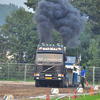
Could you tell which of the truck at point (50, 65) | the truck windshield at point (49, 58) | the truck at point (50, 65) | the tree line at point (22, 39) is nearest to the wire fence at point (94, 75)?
the truck at point (50, 65)

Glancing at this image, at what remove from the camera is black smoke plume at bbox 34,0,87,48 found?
29000 millimetres

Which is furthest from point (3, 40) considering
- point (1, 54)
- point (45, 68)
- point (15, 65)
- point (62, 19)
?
point (45, 68)

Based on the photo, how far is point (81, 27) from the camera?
30.9 meters

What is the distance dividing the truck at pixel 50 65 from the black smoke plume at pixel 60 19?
7.89 metres

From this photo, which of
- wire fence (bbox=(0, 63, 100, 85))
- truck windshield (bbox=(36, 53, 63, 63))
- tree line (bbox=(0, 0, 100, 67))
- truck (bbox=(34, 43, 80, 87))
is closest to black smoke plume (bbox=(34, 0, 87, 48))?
wire fence (bbox=(0, 63, 100, 85))

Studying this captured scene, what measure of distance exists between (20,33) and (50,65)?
921 inches

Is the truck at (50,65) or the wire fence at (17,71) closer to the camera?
the truck at (50,65)

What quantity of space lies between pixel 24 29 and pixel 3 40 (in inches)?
154

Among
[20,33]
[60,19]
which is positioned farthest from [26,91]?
[20,33]

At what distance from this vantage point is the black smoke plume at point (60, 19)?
2900 cm

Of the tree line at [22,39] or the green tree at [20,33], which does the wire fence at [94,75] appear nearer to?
the tree line at [22,39]

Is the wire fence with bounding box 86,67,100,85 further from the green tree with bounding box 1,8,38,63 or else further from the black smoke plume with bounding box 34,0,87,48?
the green tree with bounding box 1,8,38,63

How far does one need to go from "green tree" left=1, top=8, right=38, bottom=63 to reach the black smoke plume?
35.1 feet

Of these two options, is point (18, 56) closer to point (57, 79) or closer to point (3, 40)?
point (3, 40)
